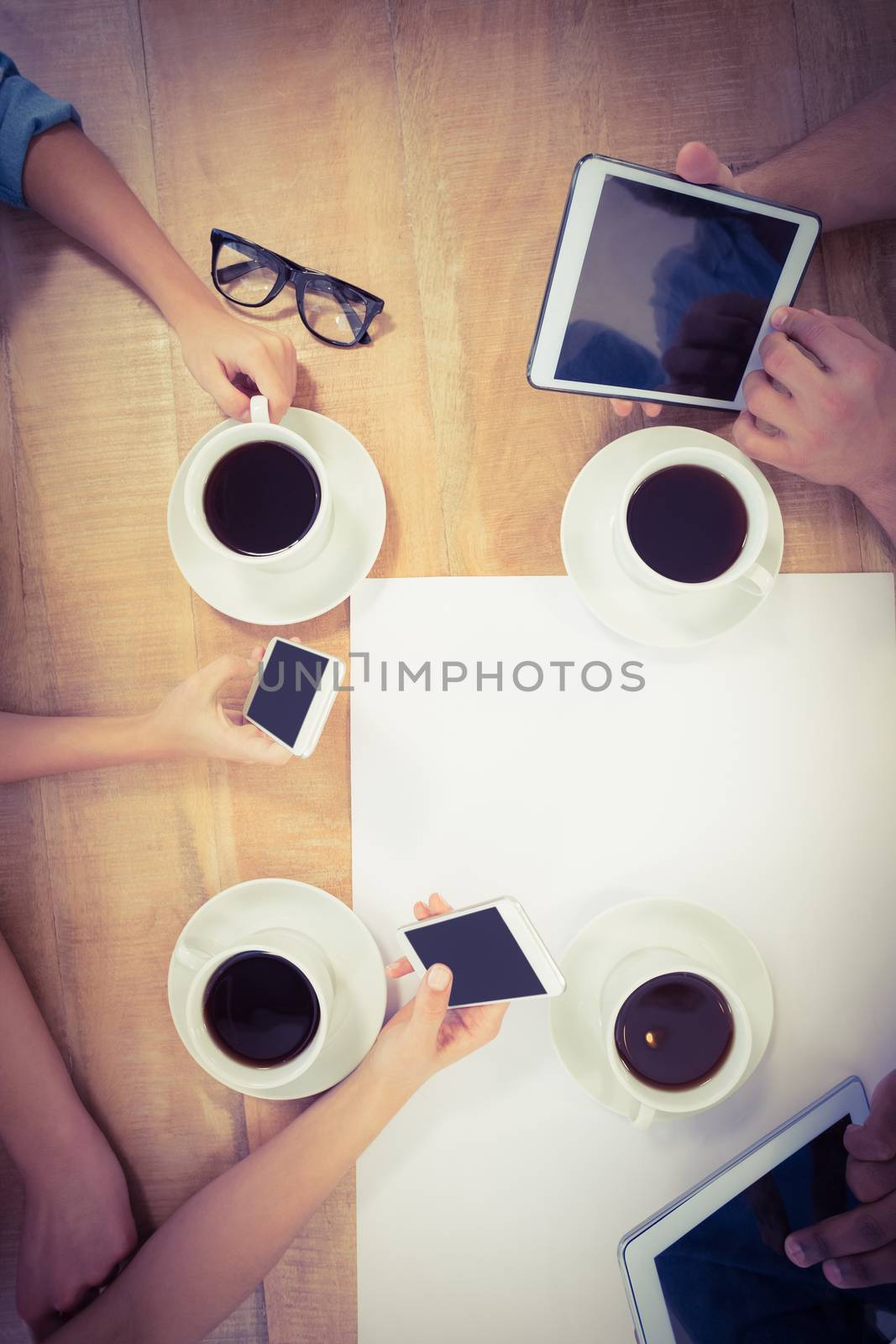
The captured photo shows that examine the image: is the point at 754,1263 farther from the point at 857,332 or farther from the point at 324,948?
the point at 857,332

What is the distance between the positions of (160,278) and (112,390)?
14 centimetres

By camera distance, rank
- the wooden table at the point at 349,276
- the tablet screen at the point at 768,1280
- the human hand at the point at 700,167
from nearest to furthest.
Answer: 1. the human hand at the point at 700,167
2. the tablet screen at the point at 768,1280
3. the wooden table at the point at 349,276

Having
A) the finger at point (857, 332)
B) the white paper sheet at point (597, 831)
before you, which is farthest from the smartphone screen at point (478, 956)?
the finger at point (857, 332)

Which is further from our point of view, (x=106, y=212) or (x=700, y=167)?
(x=106, y=212)

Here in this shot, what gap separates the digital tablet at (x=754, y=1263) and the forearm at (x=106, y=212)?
1114 mm

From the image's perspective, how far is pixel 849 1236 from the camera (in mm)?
806

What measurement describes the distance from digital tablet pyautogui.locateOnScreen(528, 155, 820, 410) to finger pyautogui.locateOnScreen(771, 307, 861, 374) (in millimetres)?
14

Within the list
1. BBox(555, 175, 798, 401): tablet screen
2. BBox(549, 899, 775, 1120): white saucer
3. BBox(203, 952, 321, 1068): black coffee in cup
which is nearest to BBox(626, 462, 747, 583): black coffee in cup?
BBox(555, 175, 798, 401): tablet screen

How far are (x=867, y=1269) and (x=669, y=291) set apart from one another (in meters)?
1.00

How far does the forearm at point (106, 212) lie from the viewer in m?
0.88

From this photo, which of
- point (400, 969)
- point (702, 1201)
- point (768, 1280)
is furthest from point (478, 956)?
point (768, 1280)

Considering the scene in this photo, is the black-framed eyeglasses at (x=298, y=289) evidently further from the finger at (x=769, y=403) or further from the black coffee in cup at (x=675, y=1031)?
the black coffee in cup at (x=675, y=1031)

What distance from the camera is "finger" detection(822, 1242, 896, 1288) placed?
0.80 m

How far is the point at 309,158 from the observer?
92 centimetres
